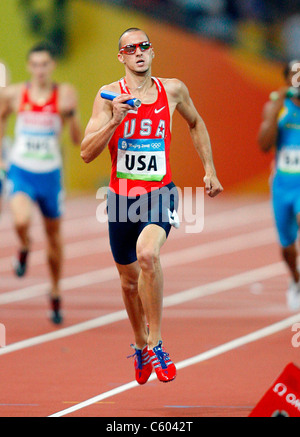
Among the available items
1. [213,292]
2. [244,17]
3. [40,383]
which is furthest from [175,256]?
[244,17]

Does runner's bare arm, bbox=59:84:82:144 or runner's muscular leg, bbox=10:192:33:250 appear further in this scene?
runner's bare arm, bbox=59:84:82:144

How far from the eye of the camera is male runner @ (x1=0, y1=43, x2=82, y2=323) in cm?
998

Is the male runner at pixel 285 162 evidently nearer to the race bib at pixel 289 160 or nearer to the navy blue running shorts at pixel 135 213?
the race bib at pixel 289 160

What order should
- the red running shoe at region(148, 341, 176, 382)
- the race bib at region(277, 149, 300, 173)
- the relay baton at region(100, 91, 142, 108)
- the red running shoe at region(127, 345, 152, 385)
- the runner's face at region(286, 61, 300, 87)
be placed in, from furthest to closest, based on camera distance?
1. the race bib at region(277, 149, 300, 173)
2. the runner's face at region(286, 61, 300, 87)
3. the red running shoe at region(127, 345, 152, 385)
4. the red running shoe at region(148, 341, 176, 382)
5. the relay baton at region(100, 91, 142, 108)

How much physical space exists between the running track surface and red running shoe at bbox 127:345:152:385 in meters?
0.17

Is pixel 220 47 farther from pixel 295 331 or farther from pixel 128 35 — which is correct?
pixel 128 35

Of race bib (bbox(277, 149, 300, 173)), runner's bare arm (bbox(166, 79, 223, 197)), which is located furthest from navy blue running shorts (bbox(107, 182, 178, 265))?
race bib (bbox(277, 149, 300, 173))

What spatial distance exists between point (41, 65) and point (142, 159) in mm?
3740

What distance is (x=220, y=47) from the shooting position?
23.6 metres

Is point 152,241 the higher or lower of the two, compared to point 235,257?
lower

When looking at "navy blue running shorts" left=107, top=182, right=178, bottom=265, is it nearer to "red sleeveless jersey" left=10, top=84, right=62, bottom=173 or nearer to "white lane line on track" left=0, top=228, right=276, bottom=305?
"red sleeveless jersey" left=10, top=84, right=62, bottom=173

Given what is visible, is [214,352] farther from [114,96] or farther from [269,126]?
[114,96]

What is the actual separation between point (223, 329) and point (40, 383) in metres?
2.69

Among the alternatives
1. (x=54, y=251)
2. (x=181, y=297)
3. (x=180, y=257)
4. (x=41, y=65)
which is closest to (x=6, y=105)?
(x=41, y=65)
